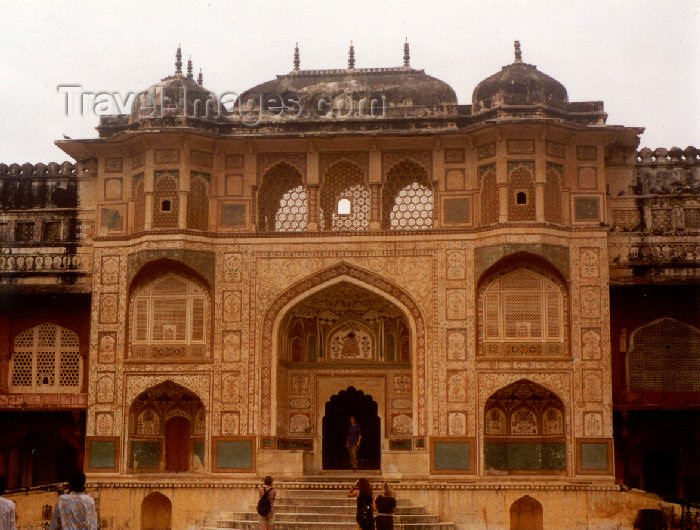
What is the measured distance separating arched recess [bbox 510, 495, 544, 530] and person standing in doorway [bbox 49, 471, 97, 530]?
36.2 feet

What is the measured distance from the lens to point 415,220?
1962cm

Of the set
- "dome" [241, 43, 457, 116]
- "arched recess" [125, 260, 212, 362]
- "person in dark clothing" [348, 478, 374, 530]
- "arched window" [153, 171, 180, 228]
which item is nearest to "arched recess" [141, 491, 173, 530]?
"arched recess" [125, 260, 212, 362]

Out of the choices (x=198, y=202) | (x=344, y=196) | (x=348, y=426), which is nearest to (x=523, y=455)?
(x=348, y=426)

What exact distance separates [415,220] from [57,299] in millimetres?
6540

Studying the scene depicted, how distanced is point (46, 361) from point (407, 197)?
7040 mm

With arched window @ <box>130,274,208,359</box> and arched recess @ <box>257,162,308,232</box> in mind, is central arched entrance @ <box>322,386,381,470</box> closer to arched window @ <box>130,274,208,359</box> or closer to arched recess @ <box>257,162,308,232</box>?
arched window @ <box>130,274,208,359</box>

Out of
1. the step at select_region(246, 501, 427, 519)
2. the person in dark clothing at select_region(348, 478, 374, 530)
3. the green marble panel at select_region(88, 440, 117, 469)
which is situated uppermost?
the green marble panel at select_region(88, 440, 117, 469)

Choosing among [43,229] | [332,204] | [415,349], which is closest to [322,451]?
[415,349]

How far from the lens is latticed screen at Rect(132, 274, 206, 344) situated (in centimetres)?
1934

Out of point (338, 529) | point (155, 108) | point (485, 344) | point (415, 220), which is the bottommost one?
point (338, 529)

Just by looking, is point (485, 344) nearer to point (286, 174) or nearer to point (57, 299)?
point (286, 174)

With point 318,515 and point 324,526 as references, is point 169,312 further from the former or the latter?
point 324,526

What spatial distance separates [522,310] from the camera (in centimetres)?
1894

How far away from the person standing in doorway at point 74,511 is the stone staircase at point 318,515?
930 cm
